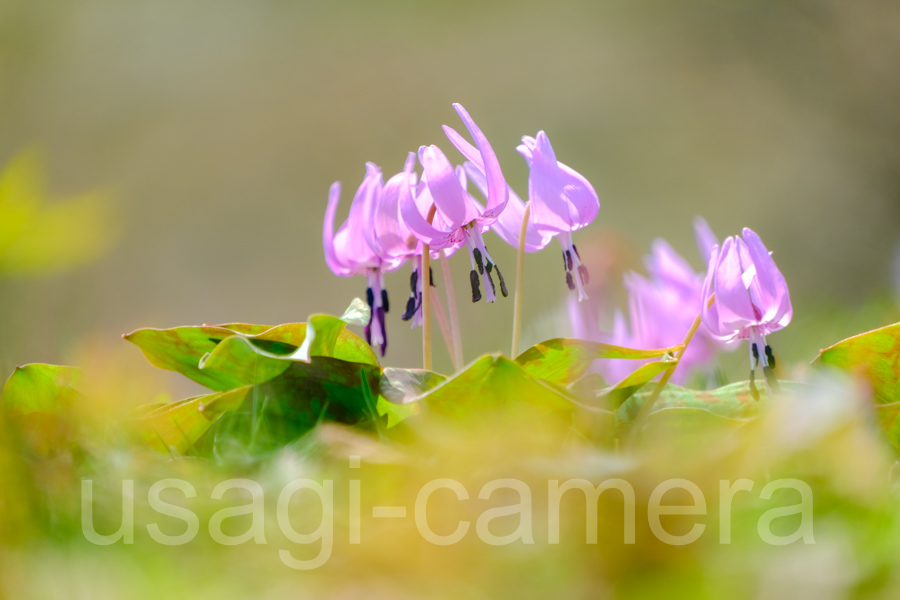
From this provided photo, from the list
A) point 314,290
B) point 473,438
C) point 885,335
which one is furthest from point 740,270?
point 314,290

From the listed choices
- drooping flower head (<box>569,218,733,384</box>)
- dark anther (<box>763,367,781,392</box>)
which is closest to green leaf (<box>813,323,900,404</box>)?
dark anther (<box>763,367,781,392</box>)

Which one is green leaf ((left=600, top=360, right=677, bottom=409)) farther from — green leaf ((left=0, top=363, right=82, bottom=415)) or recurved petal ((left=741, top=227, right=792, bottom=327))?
green leaf ((left=0, top=363, right=82, bottom=415))

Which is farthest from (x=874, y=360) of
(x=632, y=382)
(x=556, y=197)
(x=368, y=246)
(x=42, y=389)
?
(x=42, y=389)

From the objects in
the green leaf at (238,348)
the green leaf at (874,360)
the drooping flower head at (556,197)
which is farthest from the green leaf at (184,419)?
the green leaf at (874,360)

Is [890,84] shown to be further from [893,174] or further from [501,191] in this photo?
[501,191]

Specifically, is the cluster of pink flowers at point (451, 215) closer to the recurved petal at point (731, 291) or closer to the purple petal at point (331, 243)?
the purple petal at point (331, 243)

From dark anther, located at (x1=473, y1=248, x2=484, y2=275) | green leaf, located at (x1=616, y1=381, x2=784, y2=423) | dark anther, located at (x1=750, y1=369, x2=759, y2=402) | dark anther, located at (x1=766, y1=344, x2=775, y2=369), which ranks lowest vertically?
green leaf, located at (x1=616, y1=381, x2=784, y2=423)
